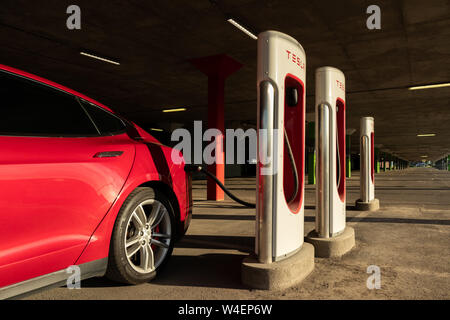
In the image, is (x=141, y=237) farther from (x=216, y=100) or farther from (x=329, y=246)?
(x=216, y=100)

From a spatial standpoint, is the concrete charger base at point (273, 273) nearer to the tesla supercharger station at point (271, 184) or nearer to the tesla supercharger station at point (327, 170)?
the tesla supercharger station at point (271, 184)

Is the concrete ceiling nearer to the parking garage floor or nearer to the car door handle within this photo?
the parking garage floor

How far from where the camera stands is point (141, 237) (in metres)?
2.77

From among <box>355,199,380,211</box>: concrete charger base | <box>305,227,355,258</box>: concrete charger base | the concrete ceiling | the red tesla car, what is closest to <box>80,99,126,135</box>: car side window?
the red tesla car

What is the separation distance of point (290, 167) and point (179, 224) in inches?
53.6

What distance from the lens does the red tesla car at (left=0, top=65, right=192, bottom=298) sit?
1844 mm

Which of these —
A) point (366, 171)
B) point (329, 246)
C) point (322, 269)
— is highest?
point (366, 171)

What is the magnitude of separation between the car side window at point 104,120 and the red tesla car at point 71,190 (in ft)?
0.03

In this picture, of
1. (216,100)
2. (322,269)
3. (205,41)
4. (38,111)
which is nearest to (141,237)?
(38,111)

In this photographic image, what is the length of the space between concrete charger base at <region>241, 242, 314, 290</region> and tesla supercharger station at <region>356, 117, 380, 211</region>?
522cm

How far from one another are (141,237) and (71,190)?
848mm
